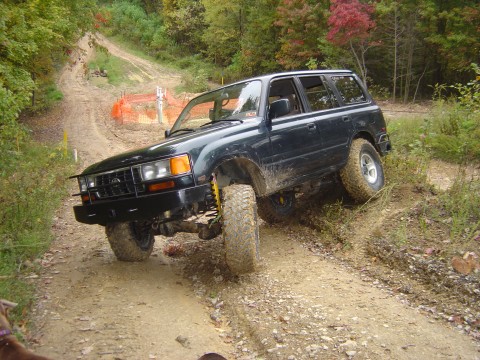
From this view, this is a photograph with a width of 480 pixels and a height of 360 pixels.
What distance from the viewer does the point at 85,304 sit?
3.89 m

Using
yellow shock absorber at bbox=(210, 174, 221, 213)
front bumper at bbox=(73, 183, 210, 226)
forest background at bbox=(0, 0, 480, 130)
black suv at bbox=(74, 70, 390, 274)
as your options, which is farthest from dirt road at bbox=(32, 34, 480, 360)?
forest background at bbox=(0, 0, 480, 130)

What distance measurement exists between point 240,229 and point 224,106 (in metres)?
1.78

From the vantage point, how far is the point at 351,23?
1692cm

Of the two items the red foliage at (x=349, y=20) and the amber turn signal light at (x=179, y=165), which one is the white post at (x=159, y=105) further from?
the amber turn signal light at (x=179, y=165)

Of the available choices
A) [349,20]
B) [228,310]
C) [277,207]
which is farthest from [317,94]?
[349,20]

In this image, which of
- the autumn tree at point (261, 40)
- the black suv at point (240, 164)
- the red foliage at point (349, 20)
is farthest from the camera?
the autumn tree at point (261, 40)

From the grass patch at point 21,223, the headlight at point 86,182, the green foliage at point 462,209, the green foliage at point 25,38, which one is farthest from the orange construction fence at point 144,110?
the green foliage at point 462,209

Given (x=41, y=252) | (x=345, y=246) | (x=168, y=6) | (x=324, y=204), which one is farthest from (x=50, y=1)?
(x=168, y=6)

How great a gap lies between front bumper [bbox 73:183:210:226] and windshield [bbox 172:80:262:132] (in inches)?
49.2

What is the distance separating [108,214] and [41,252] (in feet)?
6.18

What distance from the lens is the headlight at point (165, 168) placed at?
12.0 ft

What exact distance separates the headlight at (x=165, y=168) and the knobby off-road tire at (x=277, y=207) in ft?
7.58

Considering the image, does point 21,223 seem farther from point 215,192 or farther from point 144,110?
point 144,110

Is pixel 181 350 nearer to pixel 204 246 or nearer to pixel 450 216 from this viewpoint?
pixel 204 246
